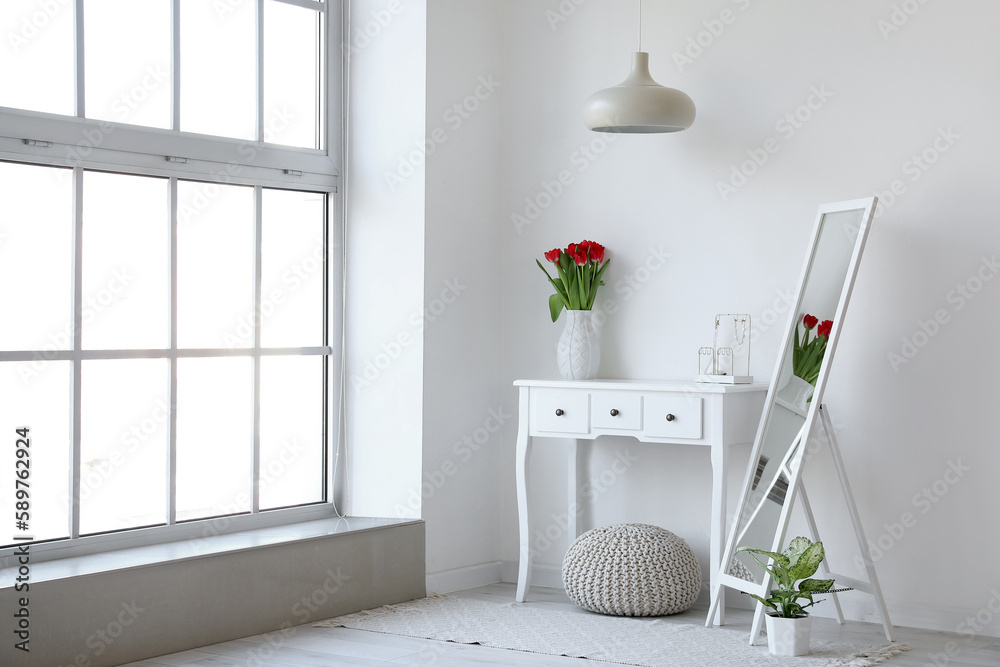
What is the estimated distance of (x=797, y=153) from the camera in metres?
3.75

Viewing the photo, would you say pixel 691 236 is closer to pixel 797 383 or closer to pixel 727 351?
pixel 727 351

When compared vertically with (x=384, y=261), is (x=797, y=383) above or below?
below

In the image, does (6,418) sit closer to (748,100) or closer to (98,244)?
(98,244)

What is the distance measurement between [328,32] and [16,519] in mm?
2066

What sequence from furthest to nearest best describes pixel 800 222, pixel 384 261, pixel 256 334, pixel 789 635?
pixel 384 261
pixel 256 334
pixel 800 222
pixel 789 635

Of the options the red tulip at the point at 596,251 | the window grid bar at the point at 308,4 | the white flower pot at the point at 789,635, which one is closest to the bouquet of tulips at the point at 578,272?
the red tulip at the point at 596,251

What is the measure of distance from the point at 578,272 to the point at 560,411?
21.3 inches

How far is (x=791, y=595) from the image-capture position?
10.3ft

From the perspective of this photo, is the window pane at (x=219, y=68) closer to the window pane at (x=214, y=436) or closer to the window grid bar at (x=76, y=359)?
the window grid bar at (x=76, y=359)

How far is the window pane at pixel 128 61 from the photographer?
345cm

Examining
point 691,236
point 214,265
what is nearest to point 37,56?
point 214,265

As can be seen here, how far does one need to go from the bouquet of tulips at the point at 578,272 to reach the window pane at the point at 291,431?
3.14 ft

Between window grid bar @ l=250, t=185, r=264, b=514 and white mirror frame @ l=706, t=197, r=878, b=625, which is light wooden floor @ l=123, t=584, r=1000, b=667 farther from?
window grid bar @ l=250, t=185, r=264, b=514

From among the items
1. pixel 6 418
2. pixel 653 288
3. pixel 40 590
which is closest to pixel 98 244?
pixel 6 418
